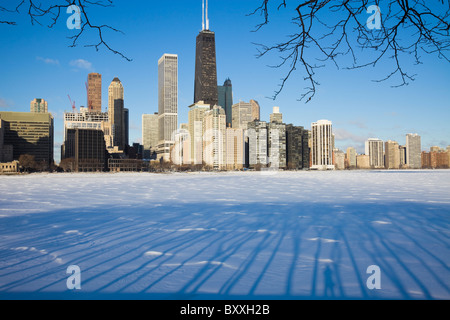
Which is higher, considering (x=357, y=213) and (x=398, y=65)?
(x=398, y=65)

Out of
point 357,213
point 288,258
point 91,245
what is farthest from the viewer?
point 357,213

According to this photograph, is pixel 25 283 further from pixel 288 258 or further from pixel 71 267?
pixel 288 258

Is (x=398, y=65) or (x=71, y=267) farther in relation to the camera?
(x=71, y=267)

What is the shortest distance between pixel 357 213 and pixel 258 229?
531 centimetres

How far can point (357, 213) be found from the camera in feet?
44.2

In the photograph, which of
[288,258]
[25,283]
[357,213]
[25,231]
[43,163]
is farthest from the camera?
[43,163]

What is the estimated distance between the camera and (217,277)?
5.95 m

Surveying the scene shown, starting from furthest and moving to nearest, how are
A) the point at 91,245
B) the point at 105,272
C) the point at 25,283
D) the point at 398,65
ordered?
1. the point at 91,245
2. the point at 105,272
3. the point at 25,283
4. the point at 398,65

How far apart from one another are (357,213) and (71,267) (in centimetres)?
1070

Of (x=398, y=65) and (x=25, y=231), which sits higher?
(x=398, y=65)
